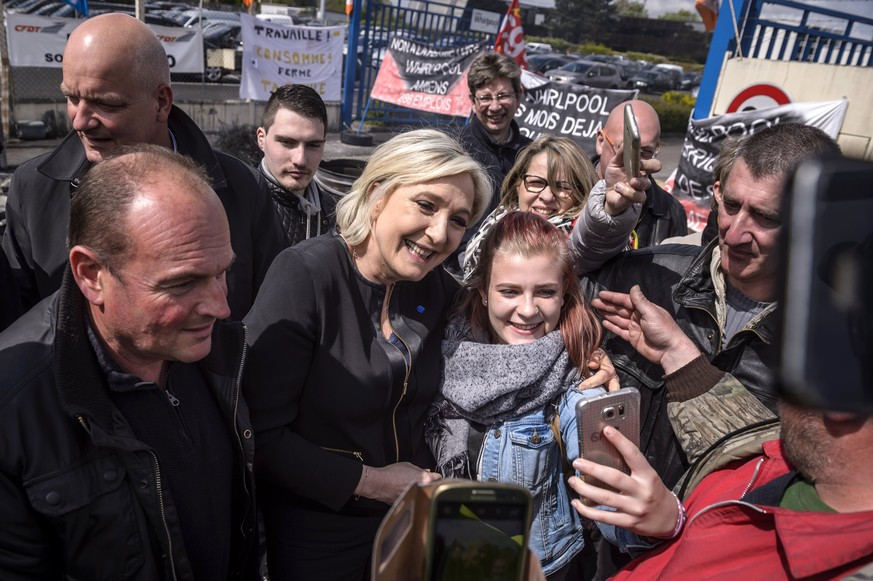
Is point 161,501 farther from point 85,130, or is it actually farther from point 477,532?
point 85,130

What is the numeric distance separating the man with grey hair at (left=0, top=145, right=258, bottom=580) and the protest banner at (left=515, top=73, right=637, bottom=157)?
6.21 meters

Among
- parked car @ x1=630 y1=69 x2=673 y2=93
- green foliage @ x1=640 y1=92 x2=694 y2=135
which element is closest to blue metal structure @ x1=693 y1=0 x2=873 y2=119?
green foliage @ x1=640 y1=92 x2=694 y2=135

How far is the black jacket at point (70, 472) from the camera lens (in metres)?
1.31

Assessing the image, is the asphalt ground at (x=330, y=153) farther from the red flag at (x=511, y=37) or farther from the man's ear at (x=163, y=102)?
the red flag at (x=511, y=37)

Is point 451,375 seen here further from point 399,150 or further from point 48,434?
point 48,434

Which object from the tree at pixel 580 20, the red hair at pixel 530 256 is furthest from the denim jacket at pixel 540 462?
the tree at pixel 580 20

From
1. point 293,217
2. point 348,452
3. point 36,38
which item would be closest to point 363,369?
point 348,452

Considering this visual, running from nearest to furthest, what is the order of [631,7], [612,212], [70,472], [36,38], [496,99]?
1. [70,472]
2. [612,212]
3. [496,99]
4. [36,38]
5. [631,7]

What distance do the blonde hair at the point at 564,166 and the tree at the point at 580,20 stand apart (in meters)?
49.5

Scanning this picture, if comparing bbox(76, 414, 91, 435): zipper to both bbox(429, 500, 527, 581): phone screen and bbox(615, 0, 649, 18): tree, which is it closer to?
bbox(429, 500, 527, 581): phone screen

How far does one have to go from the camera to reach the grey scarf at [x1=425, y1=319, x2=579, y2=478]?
6.42ft

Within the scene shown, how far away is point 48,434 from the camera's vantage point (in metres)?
1.33

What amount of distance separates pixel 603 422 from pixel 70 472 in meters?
1.21

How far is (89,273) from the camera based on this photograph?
146 cm
